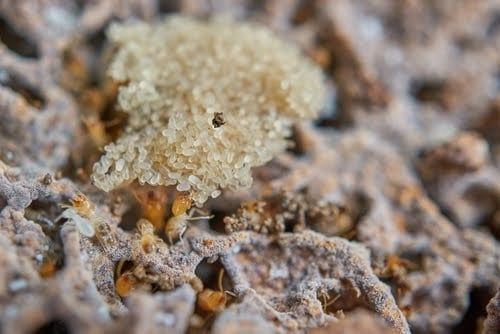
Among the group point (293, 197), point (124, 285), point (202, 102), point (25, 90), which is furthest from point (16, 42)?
point (293, 197)

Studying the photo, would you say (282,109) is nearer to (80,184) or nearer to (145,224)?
(145,224)

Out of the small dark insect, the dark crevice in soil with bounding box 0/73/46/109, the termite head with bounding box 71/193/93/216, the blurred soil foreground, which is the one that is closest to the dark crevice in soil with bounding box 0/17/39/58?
the blurred soil foreground

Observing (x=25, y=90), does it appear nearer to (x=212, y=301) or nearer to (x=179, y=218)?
(x=179, y=218)

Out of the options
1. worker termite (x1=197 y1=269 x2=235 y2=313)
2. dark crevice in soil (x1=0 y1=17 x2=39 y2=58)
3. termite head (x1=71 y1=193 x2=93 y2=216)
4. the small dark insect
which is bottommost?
worker termite (x1=197 y1=269 x2=235 y2=313)

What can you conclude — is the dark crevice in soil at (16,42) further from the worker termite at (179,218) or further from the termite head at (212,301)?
the termite head at (212,301)

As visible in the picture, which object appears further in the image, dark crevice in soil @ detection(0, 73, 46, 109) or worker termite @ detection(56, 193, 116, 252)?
dark crevice in soil @ detection(0, 73, 46, 109)

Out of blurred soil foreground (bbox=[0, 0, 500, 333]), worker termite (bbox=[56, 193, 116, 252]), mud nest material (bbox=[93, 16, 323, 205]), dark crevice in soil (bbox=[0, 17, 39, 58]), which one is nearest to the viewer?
blurred soil foreground (bbox=[0, 0, 500, 333])

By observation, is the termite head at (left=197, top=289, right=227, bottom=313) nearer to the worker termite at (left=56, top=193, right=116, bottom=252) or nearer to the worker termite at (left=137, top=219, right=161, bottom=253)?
the worker termite at (left=137, top=219, right=161, bottom=253)
